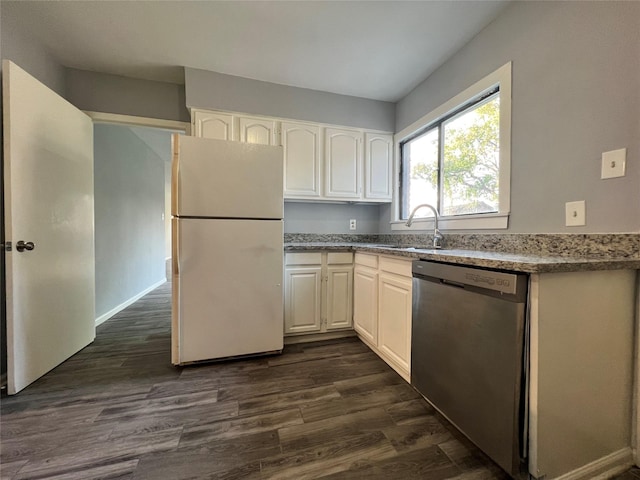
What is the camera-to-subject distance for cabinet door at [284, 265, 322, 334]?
2.31 m

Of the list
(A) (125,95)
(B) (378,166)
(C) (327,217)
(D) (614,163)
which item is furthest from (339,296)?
(A) (125,95)

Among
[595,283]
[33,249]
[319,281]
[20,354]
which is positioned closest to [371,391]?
[319,281]

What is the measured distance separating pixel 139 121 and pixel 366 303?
2.73 meters

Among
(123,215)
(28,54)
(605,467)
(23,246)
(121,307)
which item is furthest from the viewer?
(123,215)

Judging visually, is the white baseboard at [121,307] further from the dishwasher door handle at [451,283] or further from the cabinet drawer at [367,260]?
the dishwasher door handle at [451,283]

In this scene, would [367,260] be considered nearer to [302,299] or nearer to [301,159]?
[302,299]

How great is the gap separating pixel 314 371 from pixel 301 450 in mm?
690

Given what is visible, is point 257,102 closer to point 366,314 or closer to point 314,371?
point 366,314

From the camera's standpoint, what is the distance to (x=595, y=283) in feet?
3.39

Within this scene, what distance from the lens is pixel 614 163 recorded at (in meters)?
1.17

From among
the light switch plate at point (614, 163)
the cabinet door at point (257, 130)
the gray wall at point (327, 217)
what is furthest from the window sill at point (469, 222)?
the cabinet door at point (257, 130)

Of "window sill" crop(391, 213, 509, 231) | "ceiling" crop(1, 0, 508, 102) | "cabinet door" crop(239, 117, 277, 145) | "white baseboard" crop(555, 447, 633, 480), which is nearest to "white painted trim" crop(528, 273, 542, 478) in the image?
"white baseboard" crop(555, 447, 633, 480)

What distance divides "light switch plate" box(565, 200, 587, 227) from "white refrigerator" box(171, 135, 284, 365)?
1.76m

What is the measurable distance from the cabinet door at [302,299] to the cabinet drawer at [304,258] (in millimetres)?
45
